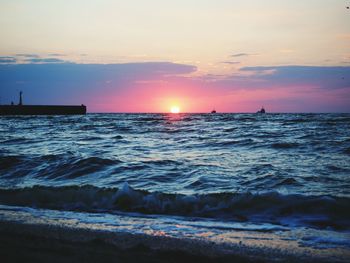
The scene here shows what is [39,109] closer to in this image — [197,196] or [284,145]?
[284,145]

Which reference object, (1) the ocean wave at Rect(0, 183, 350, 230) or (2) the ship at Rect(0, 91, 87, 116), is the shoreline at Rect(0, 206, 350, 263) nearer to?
(1) the ocean wave at Rect(0, 183, 350, 230)

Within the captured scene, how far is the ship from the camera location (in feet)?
285

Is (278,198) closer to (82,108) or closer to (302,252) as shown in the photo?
(302,252)

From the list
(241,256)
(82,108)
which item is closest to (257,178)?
(241,256)

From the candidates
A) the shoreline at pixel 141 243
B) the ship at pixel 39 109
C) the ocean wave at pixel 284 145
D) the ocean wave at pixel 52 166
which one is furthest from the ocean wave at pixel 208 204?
the ship at pixel 39 109

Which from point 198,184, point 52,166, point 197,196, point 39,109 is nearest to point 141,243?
point 197,196

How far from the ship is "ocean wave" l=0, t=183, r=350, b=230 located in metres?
87.4

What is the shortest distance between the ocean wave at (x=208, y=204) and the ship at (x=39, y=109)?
8739 centimetres

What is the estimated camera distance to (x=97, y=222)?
522cm

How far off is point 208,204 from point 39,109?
314 ft

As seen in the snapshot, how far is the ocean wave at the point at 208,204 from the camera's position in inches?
227

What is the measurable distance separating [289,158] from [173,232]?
8.43m

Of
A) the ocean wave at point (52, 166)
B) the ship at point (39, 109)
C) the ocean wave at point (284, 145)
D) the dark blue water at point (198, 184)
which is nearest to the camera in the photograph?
the dark blue water at point (198, 184)

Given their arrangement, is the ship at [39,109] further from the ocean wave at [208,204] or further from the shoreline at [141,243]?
the shoreline at [141,243]
